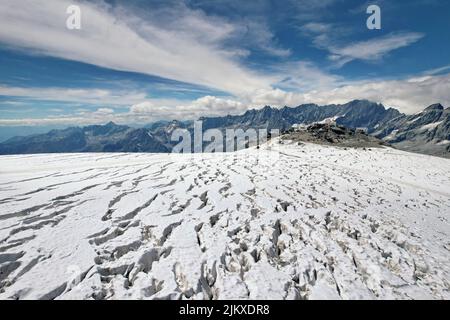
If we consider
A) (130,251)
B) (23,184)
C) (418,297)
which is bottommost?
(418,297)

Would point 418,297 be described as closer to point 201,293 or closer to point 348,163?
point 201,293

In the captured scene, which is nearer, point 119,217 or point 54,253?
point 54,253

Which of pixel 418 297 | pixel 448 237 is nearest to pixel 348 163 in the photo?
pixel 448 237

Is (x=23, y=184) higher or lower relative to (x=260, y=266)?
higher

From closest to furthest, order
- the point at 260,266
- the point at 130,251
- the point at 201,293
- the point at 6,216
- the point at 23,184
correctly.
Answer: the point at 201,293
the point at 260,266
the point at 130,251
the point at 6,216
the point at 23,184

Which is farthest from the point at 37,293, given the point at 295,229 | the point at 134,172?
A: the point at 134,172
